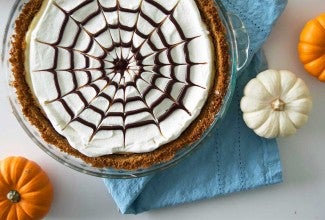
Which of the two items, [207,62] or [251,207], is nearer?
[207,62]

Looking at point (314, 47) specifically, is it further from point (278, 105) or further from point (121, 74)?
point (121, 74)

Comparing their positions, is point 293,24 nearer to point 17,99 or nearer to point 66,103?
point 66,103

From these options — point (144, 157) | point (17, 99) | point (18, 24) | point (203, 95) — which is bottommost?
point (144, 157)

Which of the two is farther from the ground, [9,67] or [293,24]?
[9,67]

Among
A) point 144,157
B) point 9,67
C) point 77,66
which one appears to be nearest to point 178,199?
point 144,157

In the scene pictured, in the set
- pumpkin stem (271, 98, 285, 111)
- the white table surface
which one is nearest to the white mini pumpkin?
pumpkin stem (271, 98, 285, 111)

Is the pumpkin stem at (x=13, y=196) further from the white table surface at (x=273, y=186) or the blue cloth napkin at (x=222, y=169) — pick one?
the blue cloth napkin at (x=222, y=169)

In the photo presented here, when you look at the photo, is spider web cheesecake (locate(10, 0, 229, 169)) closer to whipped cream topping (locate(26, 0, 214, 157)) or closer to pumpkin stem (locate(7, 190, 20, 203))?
whipped cream topping (locate(26, 0, 214, 157))
